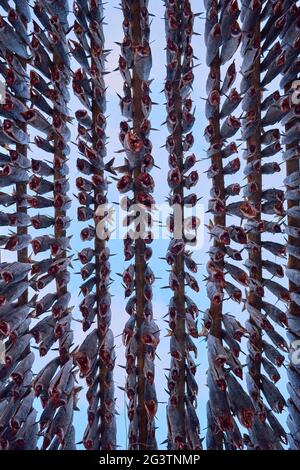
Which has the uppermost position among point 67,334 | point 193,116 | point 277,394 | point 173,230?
point 193,116

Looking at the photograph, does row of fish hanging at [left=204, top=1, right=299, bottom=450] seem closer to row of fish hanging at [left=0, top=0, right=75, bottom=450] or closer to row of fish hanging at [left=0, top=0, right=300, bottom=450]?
row of fish hanging at [left=0, top=0, right=300, bottom=450]

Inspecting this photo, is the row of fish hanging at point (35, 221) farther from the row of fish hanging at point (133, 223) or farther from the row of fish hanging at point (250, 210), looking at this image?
the row of fish hanging at point (250, 210)

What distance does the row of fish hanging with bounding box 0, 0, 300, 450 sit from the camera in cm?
359

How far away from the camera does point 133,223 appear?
3.57 m

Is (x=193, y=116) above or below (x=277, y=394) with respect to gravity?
above

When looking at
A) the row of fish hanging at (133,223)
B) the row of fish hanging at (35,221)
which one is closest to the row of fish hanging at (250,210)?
the row of fish hanging at (133,223)

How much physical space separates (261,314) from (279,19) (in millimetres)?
1755

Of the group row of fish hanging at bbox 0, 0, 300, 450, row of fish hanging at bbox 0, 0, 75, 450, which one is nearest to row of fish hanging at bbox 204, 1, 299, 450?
row of fish hanging at bbox 0, 0, 300, 450

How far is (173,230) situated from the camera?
3570 mm

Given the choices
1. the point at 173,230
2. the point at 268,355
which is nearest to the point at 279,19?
the point at 173,230

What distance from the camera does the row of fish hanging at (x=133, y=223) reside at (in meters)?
3.59
